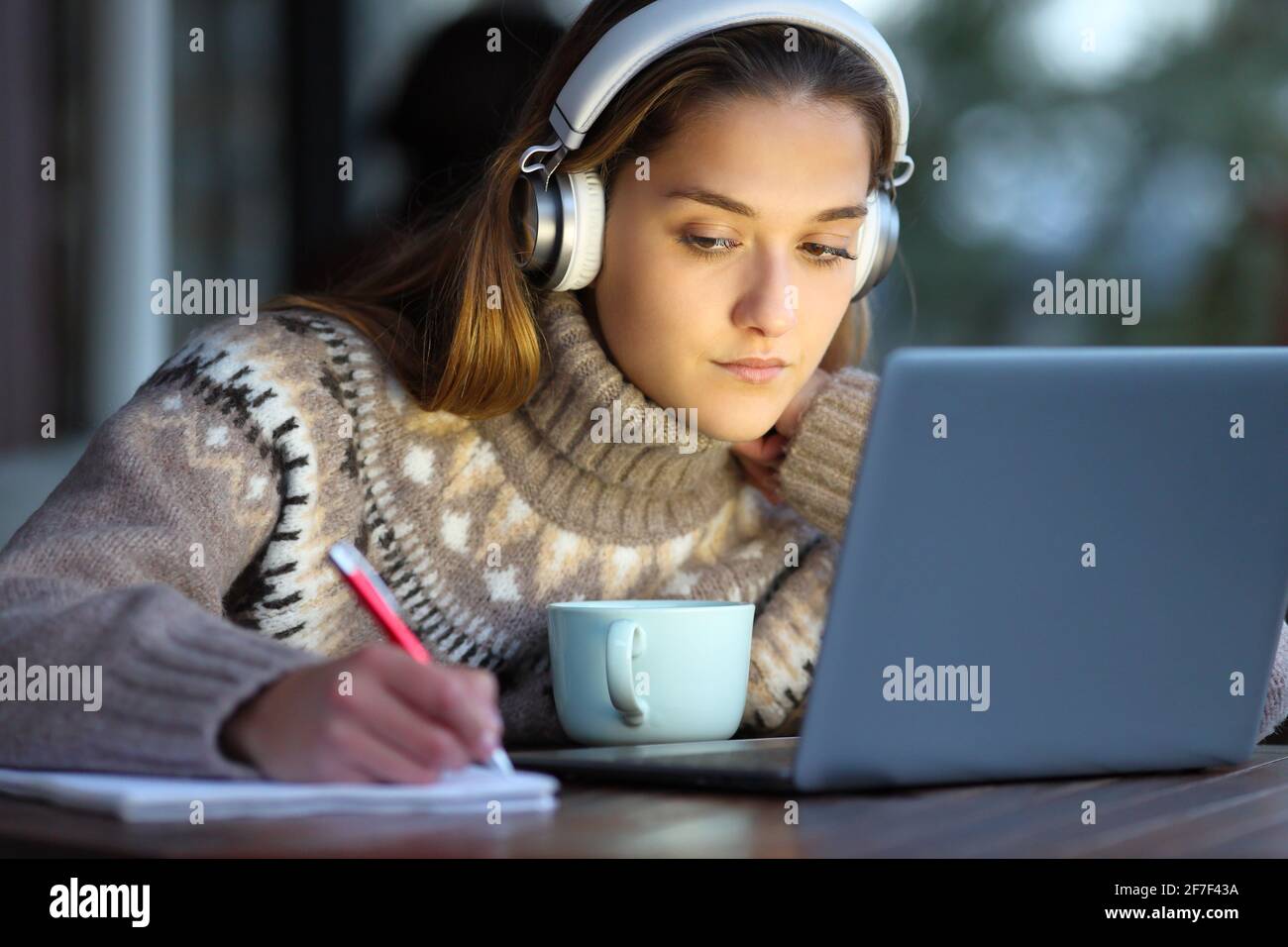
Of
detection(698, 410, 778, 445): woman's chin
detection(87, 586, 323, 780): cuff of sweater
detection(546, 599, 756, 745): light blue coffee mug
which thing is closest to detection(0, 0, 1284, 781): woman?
detection(698, 410, 778, 445): woman's chin

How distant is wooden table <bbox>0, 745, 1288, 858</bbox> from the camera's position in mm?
660

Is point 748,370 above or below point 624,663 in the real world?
above

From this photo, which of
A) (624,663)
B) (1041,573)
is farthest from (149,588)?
(1041,573)

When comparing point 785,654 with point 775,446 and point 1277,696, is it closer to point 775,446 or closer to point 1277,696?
point 775,446

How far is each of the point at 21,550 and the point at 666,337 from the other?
1.76 feet

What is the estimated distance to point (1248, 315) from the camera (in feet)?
25.1


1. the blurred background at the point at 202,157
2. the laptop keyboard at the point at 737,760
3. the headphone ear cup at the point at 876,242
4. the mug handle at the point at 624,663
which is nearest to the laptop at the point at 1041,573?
the laptop keyboard at the point at 737,760

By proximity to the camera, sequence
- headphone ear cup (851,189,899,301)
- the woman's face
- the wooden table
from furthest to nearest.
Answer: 1. headphone ear cup (851,189,899,301)
2. the woman's face
3. the wooden table

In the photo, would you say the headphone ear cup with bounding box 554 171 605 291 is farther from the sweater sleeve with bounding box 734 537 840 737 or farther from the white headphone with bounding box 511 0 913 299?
the sweater sleeve with bounding box 734 537 840 737

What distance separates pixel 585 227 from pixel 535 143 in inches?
3.8

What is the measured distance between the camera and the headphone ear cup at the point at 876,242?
4.46 feet

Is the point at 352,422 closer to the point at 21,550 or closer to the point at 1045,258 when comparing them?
the point at 21,550

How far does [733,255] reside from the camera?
1.23 meters

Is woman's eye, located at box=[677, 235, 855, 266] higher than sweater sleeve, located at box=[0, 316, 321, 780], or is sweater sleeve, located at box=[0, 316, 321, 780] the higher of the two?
woman's eye, located at box=[677, 235, 855, 266]
